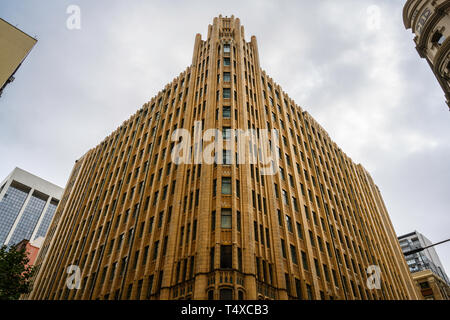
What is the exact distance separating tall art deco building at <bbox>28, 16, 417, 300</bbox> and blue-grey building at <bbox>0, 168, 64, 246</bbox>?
283 feet

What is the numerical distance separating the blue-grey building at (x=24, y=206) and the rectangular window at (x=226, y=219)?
125 meters

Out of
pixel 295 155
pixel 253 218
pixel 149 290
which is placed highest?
pixel 295 155

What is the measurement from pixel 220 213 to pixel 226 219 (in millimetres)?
757

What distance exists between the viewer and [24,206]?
123250 millimetres

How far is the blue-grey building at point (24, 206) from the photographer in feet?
387

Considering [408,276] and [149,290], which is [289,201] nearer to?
[149,290]

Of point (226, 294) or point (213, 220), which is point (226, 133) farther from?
point (226, 294)

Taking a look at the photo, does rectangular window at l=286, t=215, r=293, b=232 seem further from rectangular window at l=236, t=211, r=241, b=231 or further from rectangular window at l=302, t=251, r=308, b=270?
rectangular window at l=236, t=211, r=241, b=231

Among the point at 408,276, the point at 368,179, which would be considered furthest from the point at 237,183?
the point at 368,179

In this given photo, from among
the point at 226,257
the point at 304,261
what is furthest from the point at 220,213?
the point at 304,261

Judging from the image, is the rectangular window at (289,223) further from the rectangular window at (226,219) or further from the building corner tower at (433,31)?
the building corner tower at (433,31)
